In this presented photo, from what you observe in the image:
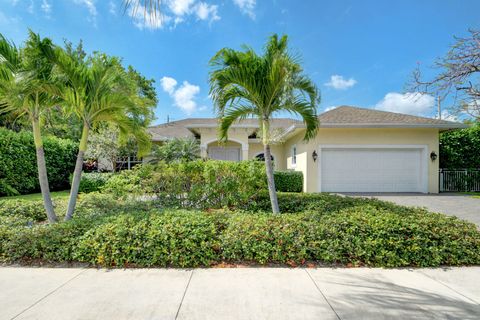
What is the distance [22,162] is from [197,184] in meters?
10.1

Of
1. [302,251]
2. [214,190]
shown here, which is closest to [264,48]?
[214,190]

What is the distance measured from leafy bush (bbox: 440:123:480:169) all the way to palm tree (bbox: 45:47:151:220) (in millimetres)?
15712

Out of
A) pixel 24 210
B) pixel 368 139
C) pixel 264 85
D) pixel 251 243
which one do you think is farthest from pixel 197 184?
pixel 368 139

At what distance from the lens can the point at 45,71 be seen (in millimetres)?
4406

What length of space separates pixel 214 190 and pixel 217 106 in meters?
2.29

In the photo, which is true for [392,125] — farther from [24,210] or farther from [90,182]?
[90,182]

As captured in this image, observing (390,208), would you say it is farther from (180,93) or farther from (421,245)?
(180,93)

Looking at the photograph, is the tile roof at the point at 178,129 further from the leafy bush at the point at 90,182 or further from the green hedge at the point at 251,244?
the green hedge at the point at 251,244

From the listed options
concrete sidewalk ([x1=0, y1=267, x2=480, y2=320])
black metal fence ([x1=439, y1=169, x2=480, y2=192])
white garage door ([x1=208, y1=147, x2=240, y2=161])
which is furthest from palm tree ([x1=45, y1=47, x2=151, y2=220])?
black metal fence ([x1=439, y1=169, x2=480, y2=192])

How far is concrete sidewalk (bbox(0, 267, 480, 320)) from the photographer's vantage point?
7.82ft

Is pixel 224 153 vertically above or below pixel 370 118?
below

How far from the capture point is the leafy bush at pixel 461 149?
1189 cm

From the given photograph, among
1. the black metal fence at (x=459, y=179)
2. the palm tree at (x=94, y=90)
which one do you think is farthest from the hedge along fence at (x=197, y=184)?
the black metal fence at (x=459, y=179)

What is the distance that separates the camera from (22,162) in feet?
33.2
